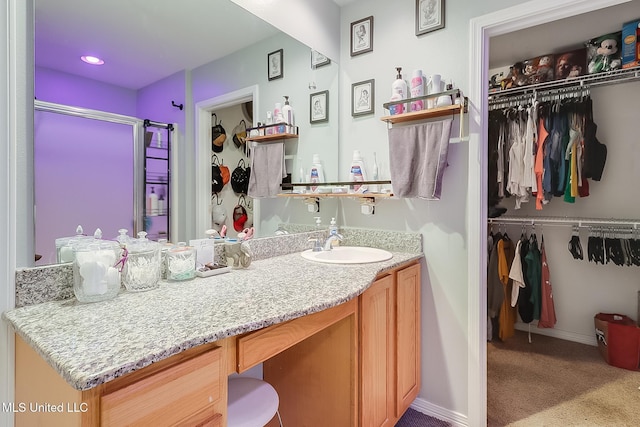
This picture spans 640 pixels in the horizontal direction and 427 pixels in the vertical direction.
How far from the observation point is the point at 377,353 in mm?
1430

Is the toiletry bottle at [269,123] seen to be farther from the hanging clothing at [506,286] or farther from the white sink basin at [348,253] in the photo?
the hanging clothing at [506,286]

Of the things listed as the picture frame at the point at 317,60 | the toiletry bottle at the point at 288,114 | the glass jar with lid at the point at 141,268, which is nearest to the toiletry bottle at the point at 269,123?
the toiletry bottle at the point at 288,114

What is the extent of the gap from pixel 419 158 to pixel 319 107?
763 millimetres

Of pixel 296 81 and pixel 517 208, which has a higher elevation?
pixel 296 81

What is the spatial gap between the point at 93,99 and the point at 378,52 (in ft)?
5.25

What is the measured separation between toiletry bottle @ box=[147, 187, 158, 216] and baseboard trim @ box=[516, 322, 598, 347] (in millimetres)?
3300

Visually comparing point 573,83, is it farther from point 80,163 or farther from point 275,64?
point 80,163

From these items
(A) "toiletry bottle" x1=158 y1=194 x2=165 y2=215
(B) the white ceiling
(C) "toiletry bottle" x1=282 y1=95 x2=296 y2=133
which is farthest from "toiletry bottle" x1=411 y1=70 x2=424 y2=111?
(A) "toiletry bottle" x1=158 y1=194 x2=165 y2=215

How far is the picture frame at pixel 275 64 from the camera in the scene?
180cm

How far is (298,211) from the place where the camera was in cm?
206

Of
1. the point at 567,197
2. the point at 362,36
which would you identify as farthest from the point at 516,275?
the point at 362,36

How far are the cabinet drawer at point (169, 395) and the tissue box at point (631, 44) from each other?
319cm

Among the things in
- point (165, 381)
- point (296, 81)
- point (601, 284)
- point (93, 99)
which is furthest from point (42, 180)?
point (601, 284)

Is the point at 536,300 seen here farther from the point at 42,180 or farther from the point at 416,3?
the point at 42,180
